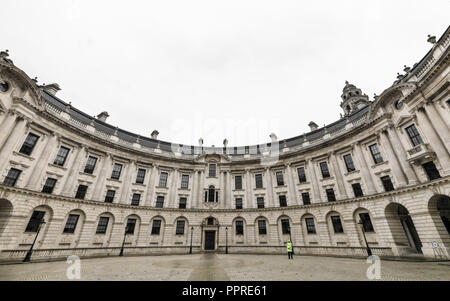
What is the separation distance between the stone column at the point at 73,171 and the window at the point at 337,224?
32113 mm

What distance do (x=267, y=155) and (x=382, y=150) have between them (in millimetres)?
14811

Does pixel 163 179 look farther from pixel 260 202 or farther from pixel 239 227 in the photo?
pixel 260 202

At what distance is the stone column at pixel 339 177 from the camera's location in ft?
76.0

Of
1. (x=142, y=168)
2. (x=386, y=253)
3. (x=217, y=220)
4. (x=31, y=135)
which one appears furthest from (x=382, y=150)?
(x=31, y=135)

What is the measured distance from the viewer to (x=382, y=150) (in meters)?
21.0

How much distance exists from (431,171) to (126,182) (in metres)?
34.7

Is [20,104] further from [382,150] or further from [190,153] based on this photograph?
[382,150]

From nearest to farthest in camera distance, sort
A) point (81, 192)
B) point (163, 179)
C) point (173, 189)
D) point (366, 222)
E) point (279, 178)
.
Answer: point (366, 222)
point (81, 192)
point (173, 189)
point (279, 178)
point (163, 179)

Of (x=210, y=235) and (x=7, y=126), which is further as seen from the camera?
(x=210, y=235)

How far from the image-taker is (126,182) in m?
26.3

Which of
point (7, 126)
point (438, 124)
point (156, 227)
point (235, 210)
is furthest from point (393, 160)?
point (7, 126)

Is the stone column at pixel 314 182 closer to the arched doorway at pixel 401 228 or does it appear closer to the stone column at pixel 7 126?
the arched doorway at pixel 401 228

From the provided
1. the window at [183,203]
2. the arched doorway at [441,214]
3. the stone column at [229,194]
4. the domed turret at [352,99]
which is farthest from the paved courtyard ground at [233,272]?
the domed turret at [352,99]
